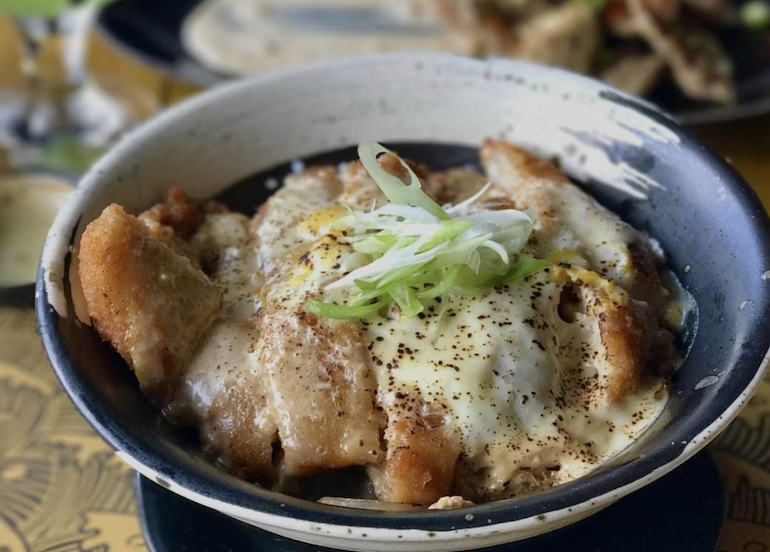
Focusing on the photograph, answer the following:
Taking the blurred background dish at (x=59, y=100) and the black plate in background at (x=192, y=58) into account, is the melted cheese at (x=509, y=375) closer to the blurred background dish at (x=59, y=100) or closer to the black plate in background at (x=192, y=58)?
the black plate in background at (x=192, y=58)

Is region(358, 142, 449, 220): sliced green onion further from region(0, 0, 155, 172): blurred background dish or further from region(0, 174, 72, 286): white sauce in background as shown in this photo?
region(0, 0, 155, 172): blurred background dish

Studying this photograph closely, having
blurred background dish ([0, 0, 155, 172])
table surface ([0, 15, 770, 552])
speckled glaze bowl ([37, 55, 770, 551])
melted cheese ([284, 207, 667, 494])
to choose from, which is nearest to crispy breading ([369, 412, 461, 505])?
melted cheese ([284, 207, 667, 494])

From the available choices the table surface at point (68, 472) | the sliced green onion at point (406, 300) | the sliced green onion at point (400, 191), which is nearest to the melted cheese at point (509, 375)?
the sliced green onion at point (406, 300)

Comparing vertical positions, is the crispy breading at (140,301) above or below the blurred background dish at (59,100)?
above

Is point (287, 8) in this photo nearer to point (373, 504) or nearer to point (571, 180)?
point (571, 180)

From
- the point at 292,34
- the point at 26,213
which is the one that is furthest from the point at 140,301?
the point at 292,34
